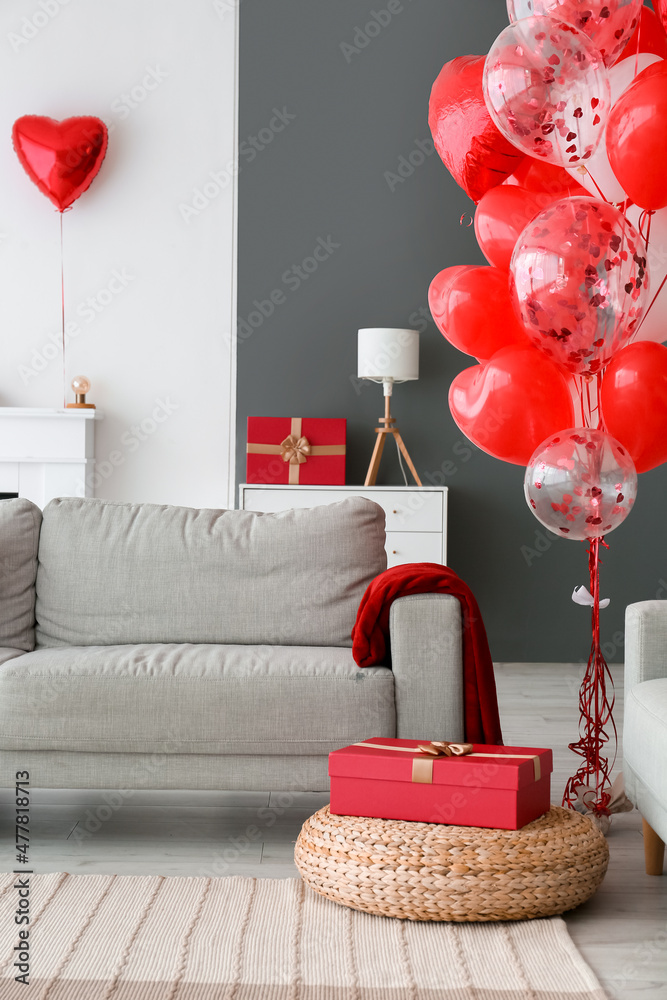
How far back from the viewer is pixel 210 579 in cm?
266

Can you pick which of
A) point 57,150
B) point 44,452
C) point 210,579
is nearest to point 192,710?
point 210,579

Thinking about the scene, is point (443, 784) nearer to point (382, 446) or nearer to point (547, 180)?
point (547, 180)

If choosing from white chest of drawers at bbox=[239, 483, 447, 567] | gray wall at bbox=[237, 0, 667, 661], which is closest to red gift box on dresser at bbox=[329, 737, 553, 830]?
white chest of drawers at bbox=[239, 483, 447, 567]

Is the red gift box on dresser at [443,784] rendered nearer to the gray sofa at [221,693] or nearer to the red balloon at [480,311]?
the gray sofa at [221,693]

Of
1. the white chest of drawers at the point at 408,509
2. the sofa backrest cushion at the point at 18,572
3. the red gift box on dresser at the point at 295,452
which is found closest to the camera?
the sofa backrest cushion at the point at 18,572

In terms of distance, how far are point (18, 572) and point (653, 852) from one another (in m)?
1.77

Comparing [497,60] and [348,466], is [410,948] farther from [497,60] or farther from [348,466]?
[348,466]

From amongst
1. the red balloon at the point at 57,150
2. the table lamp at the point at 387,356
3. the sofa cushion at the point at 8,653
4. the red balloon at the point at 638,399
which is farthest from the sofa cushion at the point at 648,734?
the red balloon at the point at 57,150

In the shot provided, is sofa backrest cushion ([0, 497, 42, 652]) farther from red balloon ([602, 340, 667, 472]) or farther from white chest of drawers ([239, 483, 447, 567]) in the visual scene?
white chest of drawers ([239, 483, 447, 567])

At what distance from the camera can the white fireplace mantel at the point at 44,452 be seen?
15.4ft

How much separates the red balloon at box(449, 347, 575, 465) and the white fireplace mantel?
112 inches

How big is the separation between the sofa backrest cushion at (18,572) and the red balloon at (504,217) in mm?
1460

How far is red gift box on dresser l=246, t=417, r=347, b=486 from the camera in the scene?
458 centimetres

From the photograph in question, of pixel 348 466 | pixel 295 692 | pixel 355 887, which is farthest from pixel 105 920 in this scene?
pixel 348 466
